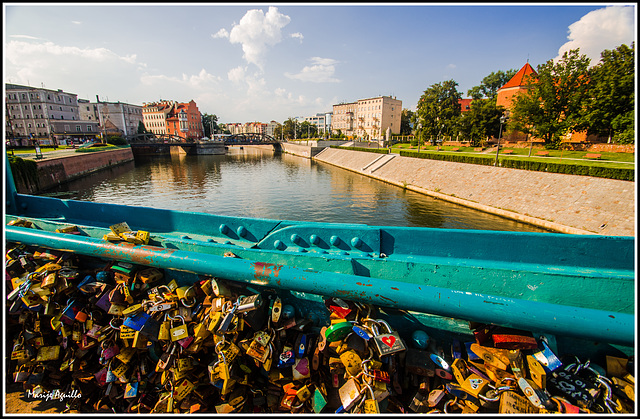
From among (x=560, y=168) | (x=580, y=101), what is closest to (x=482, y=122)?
(x=580, y=101)

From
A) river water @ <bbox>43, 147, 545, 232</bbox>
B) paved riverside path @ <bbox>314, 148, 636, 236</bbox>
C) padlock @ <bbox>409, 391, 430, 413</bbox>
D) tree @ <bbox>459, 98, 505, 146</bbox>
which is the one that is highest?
tree @ <bbox>459, 98, 505, 146</bbox>

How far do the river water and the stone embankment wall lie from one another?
0.96 meters

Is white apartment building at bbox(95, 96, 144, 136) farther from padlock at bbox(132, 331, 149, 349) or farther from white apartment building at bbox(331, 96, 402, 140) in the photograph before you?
padlock at bbox(132, 331, 149, 349)

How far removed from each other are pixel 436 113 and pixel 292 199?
37488 mm

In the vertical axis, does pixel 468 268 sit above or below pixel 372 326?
above

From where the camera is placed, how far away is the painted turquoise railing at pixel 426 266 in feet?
4.57

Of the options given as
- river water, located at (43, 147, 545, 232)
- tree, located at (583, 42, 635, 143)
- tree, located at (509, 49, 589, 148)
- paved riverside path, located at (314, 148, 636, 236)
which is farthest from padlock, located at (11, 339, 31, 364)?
tree, located at (509, 49, 589, 148)

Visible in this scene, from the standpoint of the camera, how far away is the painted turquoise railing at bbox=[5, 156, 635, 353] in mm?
1393

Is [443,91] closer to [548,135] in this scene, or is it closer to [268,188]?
[548,135]

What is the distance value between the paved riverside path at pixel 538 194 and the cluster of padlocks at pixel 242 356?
1585 cm

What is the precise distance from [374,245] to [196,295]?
191 centimetres

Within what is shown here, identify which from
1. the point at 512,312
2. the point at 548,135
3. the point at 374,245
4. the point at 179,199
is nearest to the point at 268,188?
the point at 179,199

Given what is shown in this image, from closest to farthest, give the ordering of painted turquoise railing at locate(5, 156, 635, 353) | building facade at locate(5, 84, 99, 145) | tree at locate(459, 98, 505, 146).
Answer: painted turquoise railing at locate(5, 156, 635, 353), tree at locate(459, 98, 505, 146), building facade at locate(5, 84, 99, 145)

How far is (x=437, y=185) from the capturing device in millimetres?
24203
